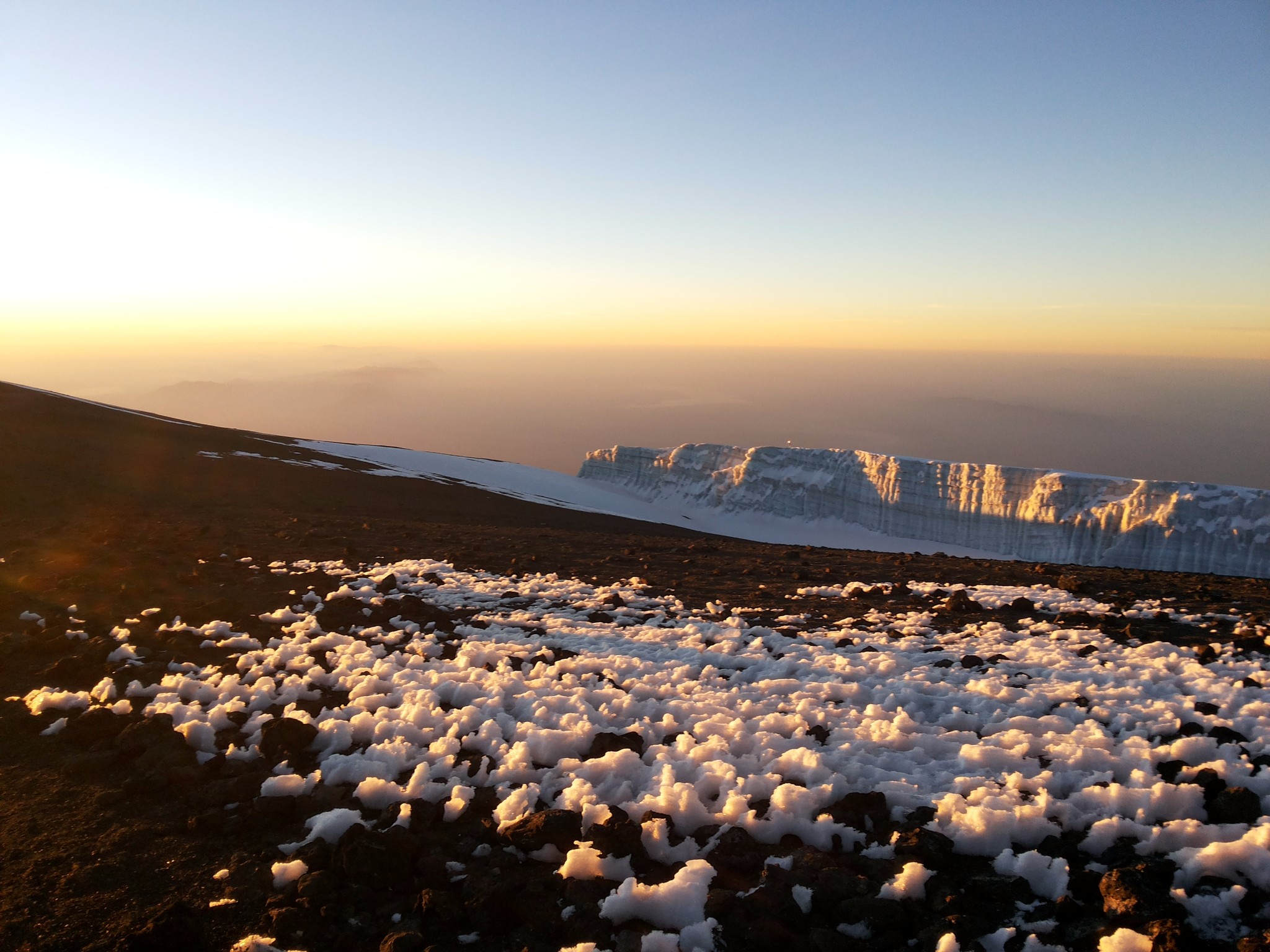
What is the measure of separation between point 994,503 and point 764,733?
58898 millimetres

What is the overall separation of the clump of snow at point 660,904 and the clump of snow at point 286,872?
1.85 meters

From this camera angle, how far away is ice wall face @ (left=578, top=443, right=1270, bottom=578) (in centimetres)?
4731

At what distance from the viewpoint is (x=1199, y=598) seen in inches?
400

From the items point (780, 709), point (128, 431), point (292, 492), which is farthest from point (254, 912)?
point (128, 431)

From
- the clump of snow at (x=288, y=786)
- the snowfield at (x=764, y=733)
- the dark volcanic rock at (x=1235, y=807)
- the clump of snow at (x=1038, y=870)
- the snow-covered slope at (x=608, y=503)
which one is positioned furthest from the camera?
the snow-covered slope at (x=608, y=503)

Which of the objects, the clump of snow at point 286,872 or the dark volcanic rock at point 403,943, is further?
the clump of snow at point 286,872

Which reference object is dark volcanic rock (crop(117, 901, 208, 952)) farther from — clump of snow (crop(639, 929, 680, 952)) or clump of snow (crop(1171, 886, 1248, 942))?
clump of snow (crop(1171, 886, 1248, 942))

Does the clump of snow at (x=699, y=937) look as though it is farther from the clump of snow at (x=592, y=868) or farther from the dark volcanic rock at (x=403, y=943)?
the dark volcanic rock at (x=403, y=943)

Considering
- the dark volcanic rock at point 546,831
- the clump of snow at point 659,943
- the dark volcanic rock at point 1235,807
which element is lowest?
the dark volcanic rock at point 546,831

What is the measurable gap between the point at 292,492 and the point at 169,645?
2440cm

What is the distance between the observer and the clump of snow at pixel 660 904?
12.3ft

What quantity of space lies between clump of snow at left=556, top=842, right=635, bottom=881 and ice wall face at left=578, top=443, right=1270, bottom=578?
2226 inches

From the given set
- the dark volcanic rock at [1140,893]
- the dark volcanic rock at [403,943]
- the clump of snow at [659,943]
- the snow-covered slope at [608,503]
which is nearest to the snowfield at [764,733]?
the clump of snow at [659,943]

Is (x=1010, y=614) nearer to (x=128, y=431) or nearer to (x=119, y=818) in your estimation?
(x=119, y=818)
